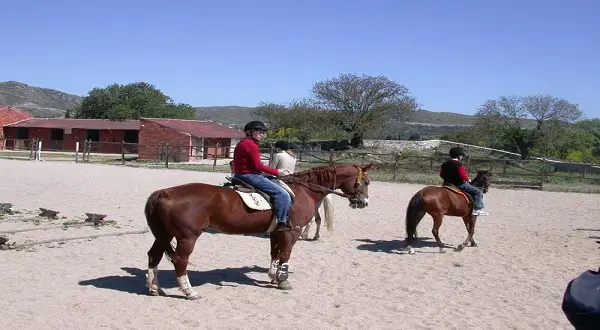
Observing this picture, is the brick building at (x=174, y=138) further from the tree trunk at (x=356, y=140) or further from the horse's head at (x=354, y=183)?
the horse's head at (x=354, y=183)

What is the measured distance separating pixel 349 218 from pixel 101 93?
6085 centimetres

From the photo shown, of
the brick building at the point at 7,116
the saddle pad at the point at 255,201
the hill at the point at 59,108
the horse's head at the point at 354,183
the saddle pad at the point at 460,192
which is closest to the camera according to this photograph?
the saddle pad at the point at 255,201

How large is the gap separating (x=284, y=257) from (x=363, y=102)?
4296 centimetres

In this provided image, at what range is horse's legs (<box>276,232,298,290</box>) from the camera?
23.7 feet

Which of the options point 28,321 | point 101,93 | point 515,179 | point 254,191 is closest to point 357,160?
point 515,179

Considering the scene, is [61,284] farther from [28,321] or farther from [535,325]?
[535,325]

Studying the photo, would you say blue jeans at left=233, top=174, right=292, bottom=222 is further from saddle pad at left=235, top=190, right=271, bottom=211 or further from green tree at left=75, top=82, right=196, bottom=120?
green tree at left=75, top=82, right=196, bottom=120

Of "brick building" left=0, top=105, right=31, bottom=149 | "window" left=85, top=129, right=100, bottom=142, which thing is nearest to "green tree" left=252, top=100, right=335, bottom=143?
"window" left=85, top=129, right=100, bottom=142

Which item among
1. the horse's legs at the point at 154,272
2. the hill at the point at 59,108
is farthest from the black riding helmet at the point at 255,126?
the hill at the point at 59,108

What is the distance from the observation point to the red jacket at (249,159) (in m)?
7.08

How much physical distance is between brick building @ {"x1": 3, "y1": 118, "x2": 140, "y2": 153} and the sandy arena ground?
125 feet

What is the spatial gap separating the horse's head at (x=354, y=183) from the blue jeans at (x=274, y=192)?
124 cm

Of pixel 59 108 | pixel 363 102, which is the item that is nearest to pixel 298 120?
pixel 363 102

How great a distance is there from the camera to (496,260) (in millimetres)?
9594
